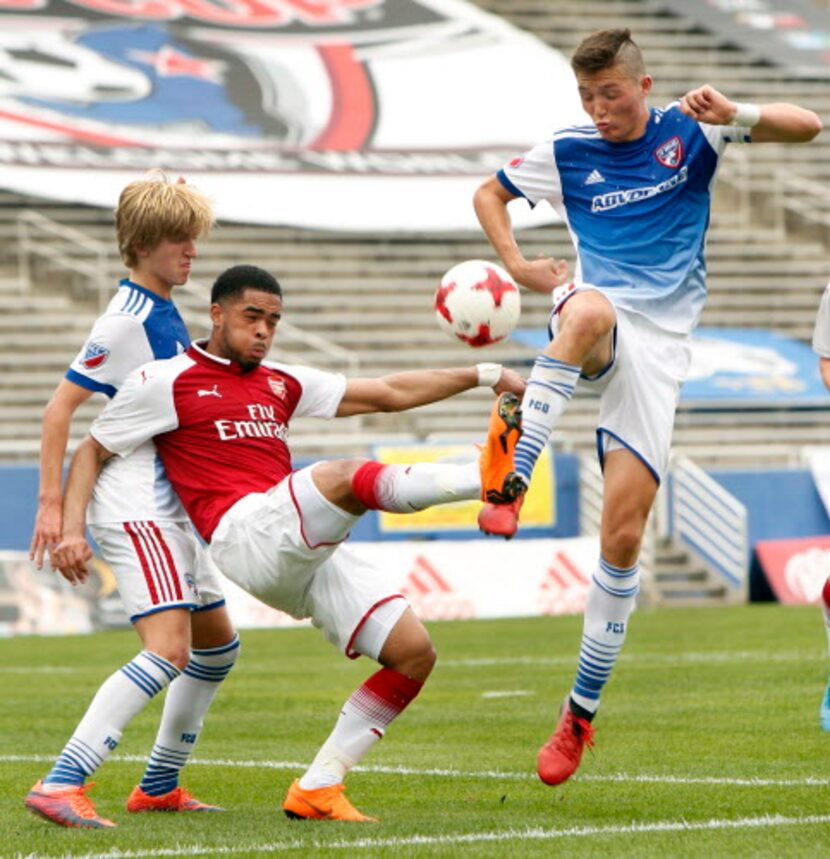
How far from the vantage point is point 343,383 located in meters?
7.18

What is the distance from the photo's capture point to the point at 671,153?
308 inches

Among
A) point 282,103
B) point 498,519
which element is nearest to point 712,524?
point 282,103

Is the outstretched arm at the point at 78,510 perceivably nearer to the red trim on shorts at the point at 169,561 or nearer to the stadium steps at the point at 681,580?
the red trim on shorts at the point at 169,561

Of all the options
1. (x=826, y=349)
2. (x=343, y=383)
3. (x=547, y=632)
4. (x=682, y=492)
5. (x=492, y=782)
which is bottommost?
(x=682, y=492)

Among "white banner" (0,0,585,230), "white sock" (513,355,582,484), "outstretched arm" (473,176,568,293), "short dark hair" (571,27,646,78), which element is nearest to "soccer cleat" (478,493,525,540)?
"white sock" (513,355,582,484)

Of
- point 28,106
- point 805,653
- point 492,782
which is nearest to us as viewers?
Answer: point 492,782


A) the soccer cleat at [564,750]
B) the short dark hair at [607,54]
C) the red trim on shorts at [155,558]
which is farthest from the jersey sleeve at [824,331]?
the red trim on shorts at [155,558]

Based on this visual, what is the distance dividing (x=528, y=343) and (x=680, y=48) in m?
7.79

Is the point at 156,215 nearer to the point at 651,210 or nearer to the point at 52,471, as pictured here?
the point at 52,471

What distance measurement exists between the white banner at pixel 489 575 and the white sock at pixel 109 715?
1326cm

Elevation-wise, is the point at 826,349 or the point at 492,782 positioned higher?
the point at 826,349

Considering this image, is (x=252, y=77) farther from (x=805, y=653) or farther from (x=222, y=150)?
(x=805, y=653)

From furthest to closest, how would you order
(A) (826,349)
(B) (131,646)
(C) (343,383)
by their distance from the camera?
1. (B) (131,646)
2. (A) (826,349)
3. (C) (343,383)

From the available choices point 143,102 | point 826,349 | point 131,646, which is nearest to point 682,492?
point 131,646
